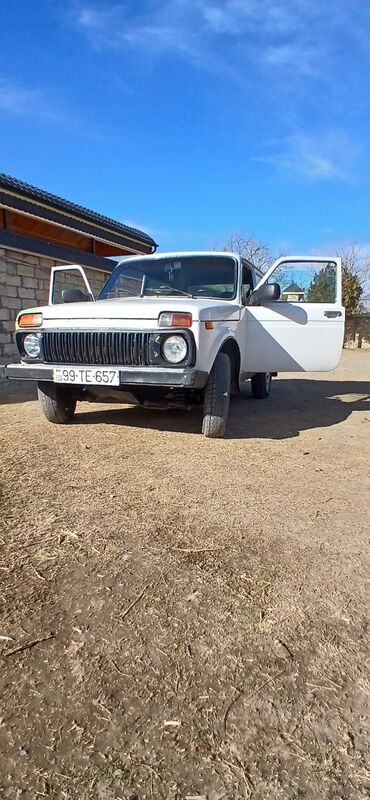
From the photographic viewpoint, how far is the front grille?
3.39 metres

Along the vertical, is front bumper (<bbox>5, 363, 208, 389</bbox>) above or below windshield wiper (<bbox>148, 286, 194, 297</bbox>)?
below

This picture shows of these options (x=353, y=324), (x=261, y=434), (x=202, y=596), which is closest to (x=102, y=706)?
(x=202, y=596)

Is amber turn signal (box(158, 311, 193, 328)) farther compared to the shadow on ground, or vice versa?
the shadow on ground

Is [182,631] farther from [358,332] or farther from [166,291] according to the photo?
[358,332]

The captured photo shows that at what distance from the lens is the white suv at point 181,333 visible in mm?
3336

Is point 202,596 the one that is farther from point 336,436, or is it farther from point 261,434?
point 336,436

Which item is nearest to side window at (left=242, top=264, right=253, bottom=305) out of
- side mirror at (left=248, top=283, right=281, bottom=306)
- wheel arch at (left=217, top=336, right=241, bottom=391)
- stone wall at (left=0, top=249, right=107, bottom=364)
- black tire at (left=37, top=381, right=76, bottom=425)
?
side mirror at (left=248, top=283, right=281, bottom=306)

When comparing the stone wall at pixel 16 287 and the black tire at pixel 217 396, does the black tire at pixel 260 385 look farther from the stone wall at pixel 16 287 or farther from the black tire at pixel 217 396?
the stone wall at pixel 16 287

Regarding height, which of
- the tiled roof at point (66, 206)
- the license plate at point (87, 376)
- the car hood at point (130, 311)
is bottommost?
the license plate at point (87, 376)

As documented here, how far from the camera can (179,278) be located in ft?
15.5

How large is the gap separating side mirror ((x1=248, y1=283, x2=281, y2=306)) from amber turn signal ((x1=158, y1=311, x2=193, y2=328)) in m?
1.43

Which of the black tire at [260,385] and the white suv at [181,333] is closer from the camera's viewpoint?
the white suv at [181,333]

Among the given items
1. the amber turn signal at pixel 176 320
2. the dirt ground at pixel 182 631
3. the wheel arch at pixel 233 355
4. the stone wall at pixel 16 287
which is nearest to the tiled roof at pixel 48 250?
the stone wall at pixel 16 287

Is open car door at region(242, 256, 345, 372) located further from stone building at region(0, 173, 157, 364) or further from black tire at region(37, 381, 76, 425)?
stone building at region(0, 173, 157, 364)
